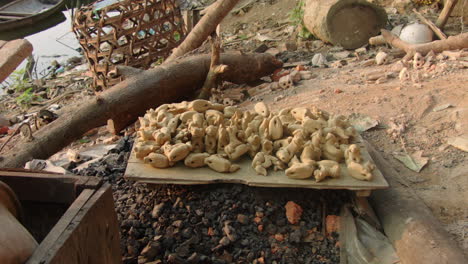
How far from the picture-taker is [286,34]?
763 centimetres

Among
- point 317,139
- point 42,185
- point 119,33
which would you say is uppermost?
point 42,185

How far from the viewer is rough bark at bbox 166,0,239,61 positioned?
575 cm

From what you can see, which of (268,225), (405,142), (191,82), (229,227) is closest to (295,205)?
(268,225)

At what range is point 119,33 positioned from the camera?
5.06m

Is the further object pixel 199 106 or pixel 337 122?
pixel 199 106

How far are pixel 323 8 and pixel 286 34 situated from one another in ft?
Answer: 4.01

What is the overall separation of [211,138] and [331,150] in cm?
80

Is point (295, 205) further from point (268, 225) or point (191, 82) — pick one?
point (191, 82)

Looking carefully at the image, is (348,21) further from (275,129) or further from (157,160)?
(157,160)

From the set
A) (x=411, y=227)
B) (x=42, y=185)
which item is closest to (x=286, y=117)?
(x=411, y=227)

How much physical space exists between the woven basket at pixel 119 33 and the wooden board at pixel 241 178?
262 centimetres

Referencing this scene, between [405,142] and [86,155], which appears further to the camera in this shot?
[86,155]

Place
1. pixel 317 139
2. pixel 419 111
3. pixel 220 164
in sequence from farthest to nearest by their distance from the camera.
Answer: pixel 419 111 < pixel 317 139 < pixel 220 164

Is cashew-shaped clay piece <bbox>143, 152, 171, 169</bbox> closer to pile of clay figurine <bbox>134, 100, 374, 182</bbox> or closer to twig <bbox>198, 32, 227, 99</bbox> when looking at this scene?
pile of clay figurine <bbox>134, 100, 374, 182</bbox>
